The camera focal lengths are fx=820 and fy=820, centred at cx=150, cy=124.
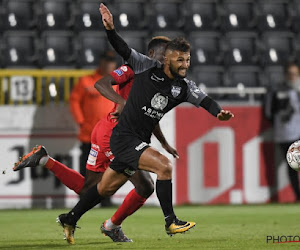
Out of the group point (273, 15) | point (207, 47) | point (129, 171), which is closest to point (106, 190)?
point (129, 171)

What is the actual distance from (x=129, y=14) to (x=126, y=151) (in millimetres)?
8610

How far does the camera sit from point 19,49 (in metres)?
14.1

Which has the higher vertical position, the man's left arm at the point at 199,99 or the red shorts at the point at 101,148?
the man's left arm at the point at 199,99

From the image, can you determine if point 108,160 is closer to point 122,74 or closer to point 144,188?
point 144,188

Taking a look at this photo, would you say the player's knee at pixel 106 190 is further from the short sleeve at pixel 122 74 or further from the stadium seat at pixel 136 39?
the stadium seat at pixel 136 39

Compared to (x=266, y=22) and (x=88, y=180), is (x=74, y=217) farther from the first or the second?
(x=266, y=22)

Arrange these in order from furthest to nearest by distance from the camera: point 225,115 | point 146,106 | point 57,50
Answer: point 57,50 → point 146,106 → point 225,115

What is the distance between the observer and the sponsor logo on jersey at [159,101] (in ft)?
21.6

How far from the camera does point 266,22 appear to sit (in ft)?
50.9

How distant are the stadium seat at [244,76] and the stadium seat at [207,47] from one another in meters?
0.34

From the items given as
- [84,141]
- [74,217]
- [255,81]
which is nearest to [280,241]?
[74,217]

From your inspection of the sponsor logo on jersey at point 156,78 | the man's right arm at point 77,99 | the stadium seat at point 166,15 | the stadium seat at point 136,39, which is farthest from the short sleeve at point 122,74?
the stadium seat at point 166,15

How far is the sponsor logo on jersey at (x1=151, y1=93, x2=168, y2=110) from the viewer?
6.57 meters

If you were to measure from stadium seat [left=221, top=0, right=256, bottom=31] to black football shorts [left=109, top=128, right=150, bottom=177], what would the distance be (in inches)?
352
